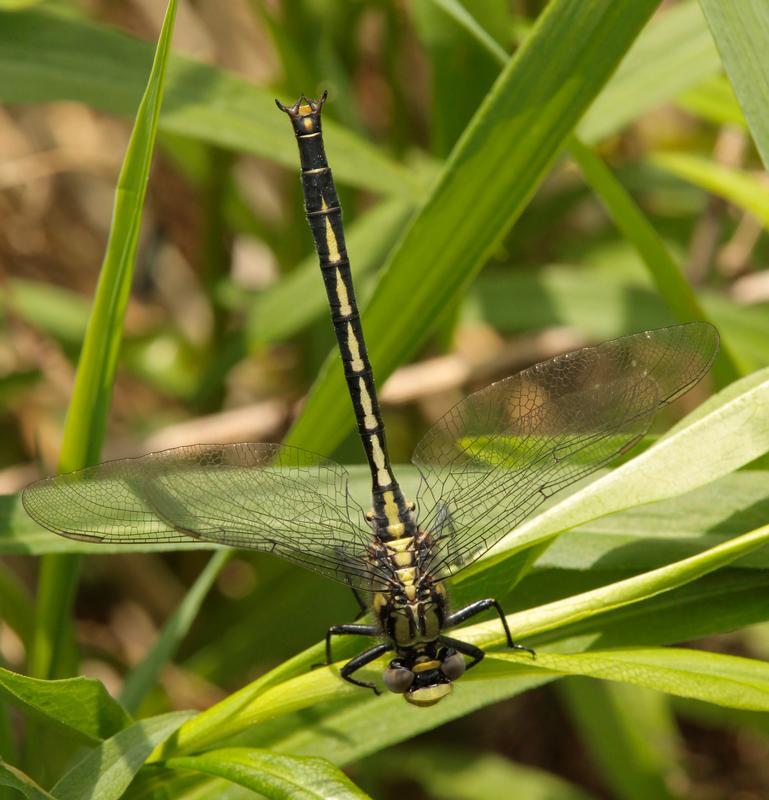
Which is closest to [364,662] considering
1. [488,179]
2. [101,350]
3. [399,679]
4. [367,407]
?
[399,679]

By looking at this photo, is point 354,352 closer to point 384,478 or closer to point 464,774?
point 384,478

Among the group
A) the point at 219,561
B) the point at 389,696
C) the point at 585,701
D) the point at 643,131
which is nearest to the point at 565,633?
the point at 389,696

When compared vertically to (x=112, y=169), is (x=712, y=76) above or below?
below

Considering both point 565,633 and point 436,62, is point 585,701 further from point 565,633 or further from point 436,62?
point 436,62

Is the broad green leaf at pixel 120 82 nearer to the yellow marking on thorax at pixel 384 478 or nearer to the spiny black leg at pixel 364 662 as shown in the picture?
the yellow marking on thorax at pixel 384 478

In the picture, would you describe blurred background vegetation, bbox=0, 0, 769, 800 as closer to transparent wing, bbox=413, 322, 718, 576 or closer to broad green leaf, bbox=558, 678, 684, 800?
broad green leaf, bbox=558, 678, 684, 800

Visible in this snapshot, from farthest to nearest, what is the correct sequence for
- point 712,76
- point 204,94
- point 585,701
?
1. point 585,701
2. point 712,76
3. point 204,94

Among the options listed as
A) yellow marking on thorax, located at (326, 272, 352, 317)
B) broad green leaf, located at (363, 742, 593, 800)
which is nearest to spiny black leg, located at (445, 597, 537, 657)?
yellow marking on thorax, located at (326, 272, 352, 317)
